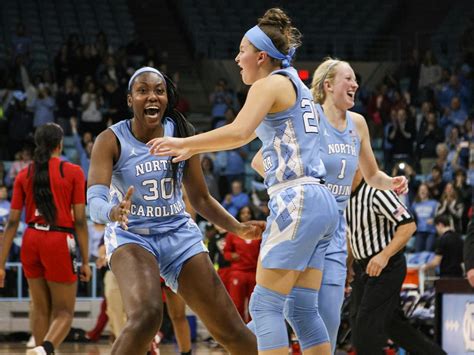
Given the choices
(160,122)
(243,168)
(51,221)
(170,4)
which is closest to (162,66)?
(243,168)

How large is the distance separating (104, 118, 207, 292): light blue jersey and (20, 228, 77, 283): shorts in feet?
7.93

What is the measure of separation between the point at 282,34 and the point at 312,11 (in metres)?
18.9

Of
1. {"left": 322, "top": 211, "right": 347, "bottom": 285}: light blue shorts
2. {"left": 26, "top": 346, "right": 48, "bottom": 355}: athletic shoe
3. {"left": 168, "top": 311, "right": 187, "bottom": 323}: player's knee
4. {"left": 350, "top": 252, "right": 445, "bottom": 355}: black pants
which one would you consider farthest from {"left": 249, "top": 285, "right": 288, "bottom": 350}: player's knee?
{"left": 168, "top": 311, "right": 187, "bottom": 323}: player's knee

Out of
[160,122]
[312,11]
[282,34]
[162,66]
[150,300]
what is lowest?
[150,300]

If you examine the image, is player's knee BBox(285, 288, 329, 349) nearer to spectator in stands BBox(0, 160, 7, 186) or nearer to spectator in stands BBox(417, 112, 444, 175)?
spectator in stands BBox(0, 160, 7, 186)

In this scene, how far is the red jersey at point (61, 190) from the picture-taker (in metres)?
7.99

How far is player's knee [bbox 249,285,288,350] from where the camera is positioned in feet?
16.6

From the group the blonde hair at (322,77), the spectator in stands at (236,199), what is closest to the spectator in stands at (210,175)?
the spectator in stands at (236,199)

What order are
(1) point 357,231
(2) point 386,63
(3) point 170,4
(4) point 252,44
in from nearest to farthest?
(4) point 252,44 → (1) point 357,231 → (2) point 386,63 → (3) point 170,4

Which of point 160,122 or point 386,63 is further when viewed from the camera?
point 386,63

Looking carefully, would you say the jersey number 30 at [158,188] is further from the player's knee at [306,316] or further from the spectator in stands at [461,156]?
the spectator in stands at [461,156]

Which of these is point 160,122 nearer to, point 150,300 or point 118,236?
point 118,236

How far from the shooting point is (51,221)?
8.02m

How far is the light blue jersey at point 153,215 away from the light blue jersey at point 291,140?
719 millimetres
